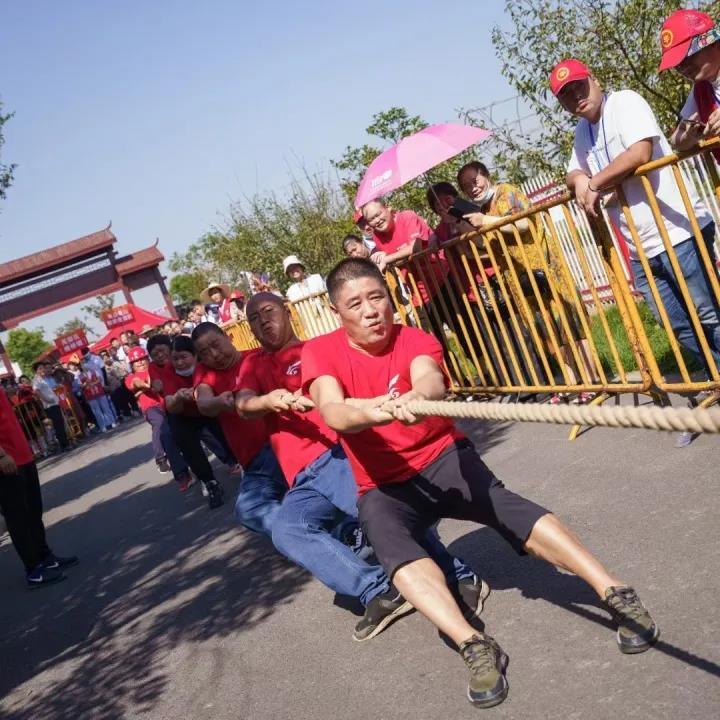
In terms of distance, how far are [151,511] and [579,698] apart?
7.35 m

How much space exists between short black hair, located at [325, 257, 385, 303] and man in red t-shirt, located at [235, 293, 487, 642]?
56 centimetres

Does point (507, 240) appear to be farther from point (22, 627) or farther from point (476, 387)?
point (22, 627)

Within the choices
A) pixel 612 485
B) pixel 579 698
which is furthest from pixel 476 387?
pixel 579 698

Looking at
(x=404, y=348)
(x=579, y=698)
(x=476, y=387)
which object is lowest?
(x=579, y=698)

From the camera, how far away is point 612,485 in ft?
16.7

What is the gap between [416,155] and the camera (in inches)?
276

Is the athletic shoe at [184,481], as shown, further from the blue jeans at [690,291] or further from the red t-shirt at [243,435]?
the blue jeans at [690,291]

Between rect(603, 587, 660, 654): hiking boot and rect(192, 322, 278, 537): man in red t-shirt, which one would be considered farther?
rect(192, 322, 278, 537): man in red t-shirt

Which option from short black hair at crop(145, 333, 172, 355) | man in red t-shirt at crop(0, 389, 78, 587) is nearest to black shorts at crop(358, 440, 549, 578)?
man in red t-shirt at crop(0, 389, 78, 587)

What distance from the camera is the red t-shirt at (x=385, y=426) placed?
400cm

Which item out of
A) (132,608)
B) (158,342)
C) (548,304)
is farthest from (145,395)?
(548,304)

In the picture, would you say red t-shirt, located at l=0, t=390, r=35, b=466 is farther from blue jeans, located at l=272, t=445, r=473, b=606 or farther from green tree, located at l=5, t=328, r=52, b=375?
green tree, located at l=5, t=328, r=52, b=375

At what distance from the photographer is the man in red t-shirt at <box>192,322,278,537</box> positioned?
546 centimetres

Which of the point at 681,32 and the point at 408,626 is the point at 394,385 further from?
the point at 681,32
